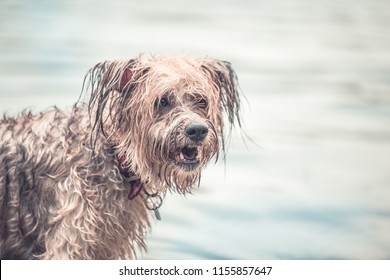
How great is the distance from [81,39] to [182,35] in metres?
0.49

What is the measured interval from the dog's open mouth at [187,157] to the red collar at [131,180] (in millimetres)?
202

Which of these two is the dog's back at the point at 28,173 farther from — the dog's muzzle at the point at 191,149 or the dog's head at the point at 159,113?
the dog's muzzle at the point at 191,149

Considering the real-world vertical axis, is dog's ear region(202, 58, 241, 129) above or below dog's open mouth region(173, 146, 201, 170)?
above

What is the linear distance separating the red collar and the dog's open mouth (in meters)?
0.20

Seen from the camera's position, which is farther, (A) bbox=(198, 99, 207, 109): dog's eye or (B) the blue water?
(B) the blue water

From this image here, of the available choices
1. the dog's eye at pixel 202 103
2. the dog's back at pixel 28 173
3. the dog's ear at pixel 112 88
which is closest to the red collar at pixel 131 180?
the dog's ear at pixel 112 88

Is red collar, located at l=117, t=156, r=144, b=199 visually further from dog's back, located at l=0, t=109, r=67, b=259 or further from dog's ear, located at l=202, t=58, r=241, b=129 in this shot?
dog's ear, located at l=202, t=58, r=241, b=129

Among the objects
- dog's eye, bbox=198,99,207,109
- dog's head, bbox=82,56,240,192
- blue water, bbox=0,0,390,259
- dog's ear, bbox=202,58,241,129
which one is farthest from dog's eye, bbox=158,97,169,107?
blue water, bbox=0,0,390,259

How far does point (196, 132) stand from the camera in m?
2.82

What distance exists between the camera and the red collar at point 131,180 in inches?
119

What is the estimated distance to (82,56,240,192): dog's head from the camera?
289cm

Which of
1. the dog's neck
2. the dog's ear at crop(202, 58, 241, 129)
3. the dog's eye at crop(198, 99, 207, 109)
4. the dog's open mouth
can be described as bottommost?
the dog's neck
